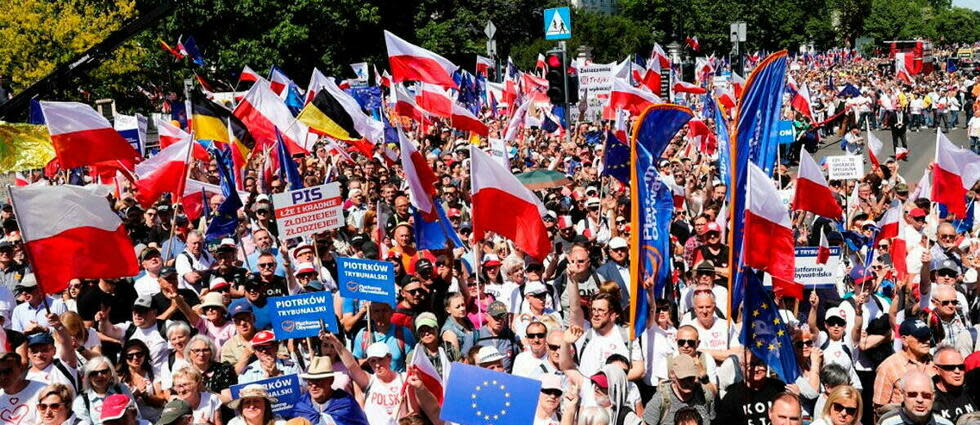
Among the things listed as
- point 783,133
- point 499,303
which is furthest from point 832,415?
point 783,133

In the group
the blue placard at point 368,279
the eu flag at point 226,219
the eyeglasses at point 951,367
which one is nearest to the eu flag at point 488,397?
the blue placard at point 368,279

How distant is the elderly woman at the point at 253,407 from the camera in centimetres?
623

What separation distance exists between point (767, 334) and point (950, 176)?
5.28 meters

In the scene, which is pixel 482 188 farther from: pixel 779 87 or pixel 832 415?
pixel 832 415

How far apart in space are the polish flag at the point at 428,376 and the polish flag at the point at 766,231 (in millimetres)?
2201

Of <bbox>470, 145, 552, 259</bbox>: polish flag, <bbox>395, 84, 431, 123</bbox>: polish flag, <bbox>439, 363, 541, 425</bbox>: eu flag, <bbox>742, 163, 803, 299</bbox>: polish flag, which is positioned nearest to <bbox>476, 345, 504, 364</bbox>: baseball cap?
<bbox>439, 363, 541, 425</bbox>: eu flag

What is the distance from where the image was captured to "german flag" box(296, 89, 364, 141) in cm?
1321

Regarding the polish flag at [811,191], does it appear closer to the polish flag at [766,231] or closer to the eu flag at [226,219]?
the polish flag at [766,231]

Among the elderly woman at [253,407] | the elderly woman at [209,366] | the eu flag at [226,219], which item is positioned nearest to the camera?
the elderly woman at [253,407]

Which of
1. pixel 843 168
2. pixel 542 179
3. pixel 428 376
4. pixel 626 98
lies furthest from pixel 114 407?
pixel 626 98

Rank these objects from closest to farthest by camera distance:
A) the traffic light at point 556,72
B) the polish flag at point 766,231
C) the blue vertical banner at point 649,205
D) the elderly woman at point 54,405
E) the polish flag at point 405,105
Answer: the elderly woman at point 54,405
the polish flag at point 766,231
the blue vertical banner at point 649,205
the polish flag at point 405,105
the traffic light at point 556,72

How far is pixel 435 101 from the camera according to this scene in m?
15.8

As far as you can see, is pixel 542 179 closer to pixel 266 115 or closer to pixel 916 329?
pixel 266 115

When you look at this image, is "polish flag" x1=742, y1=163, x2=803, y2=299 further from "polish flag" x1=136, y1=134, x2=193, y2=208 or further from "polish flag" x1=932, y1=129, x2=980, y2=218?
"polish flag" x1=136, y1=134, x2=193, y2=208
